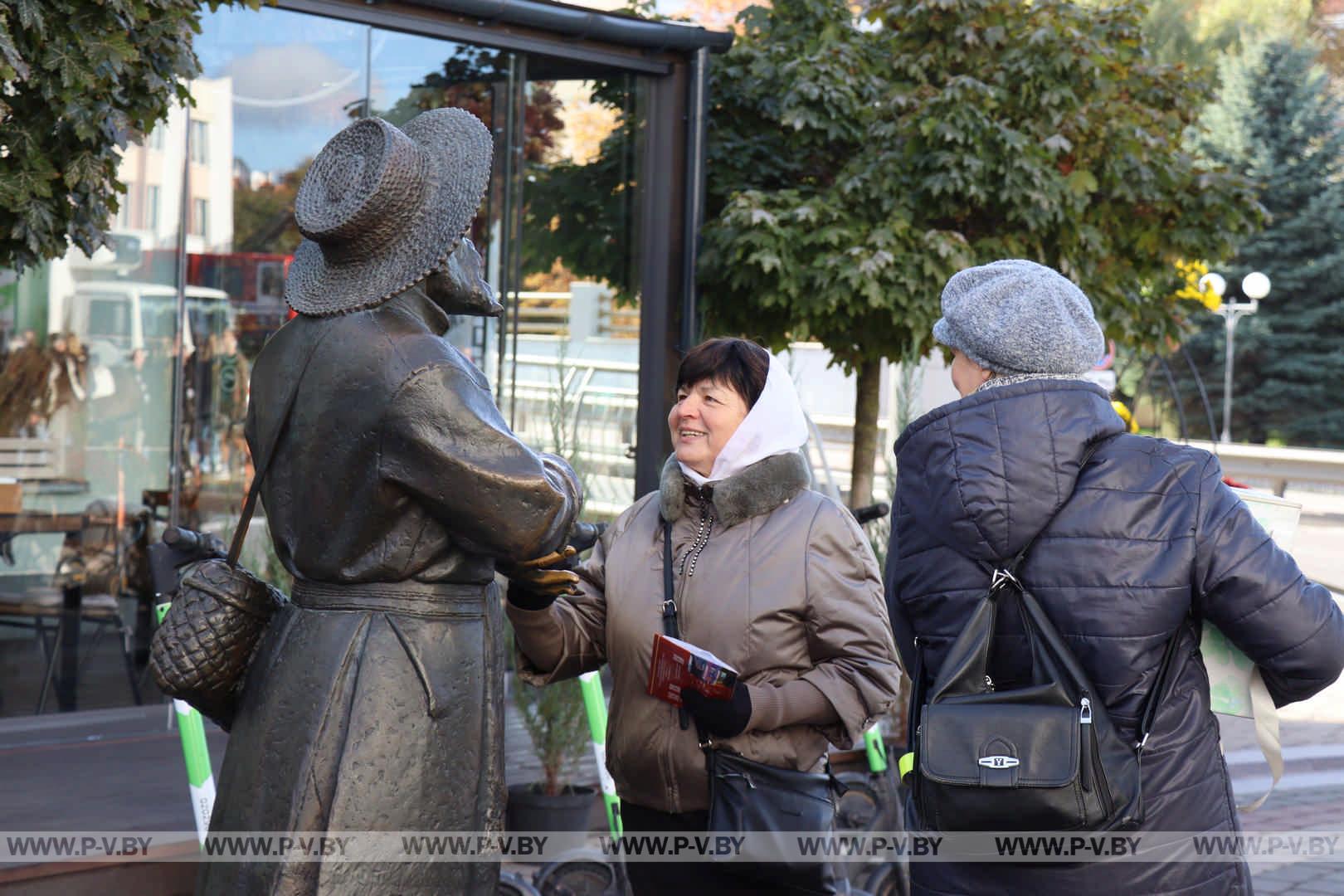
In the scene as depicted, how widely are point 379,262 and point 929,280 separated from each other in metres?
5.75

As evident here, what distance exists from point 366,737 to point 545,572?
45 cm

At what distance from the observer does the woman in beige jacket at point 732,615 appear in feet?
10.3

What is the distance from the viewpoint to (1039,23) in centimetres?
845

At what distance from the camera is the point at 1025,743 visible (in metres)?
2.50

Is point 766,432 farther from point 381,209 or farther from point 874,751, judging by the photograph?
point 874,751

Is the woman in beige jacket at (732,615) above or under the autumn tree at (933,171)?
under

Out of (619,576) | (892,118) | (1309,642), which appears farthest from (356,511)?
(892,118)

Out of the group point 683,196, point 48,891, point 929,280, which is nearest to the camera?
point 48,891

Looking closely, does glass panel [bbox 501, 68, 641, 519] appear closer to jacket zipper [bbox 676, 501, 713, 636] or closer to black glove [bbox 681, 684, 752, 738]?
jacket zipper [bbox 676, 501, 713, 636]

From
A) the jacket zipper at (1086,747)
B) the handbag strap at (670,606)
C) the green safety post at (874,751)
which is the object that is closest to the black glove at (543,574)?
the handbag strap at (670,606)

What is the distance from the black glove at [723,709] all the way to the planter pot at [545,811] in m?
3.14

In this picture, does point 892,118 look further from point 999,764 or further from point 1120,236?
point 999,764

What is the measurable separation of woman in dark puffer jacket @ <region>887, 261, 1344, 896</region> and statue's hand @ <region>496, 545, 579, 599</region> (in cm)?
67

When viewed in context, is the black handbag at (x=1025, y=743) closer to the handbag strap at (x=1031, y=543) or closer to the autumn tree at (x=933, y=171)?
the handbag strap at (x=1031, y=543)
